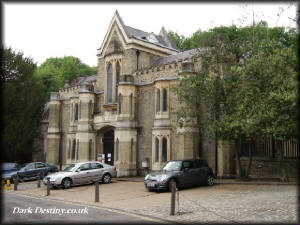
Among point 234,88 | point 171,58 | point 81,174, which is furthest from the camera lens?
point 171,58

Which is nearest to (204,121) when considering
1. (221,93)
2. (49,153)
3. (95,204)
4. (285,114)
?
(221,93)

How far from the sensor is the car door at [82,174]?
18.8 meters

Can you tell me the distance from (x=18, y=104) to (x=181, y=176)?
22487mm

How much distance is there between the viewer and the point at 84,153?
27938 millimetres

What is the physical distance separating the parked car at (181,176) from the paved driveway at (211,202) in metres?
0.39

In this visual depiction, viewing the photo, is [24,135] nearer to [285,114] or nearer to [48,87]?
[48,87]

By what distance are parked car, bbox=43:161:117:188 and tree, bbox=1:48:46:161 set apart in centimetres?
1435

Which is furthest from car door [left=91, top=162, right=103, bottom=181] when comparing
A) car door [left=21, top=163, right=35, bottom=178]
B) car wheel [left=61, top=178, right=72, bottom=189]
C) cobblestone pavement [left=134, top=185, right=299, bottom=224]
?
car door [left=21, top=163, right=35, bottom=178]

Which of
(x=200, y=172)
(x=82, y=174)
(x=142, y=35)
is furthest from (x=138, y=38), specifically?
(x=200, y=172)

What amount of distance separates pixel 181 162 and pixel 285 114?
5.57m

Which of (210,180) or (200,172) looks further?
(210,180)

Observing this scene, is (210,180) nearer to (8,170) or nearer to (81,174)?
(81,174)

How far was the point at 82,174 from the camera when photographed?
1903cm

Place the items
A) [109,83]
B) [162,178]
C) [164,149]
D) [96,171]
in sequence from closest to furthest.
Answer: [162,178]
[96,171]
[164,149]
[109,83]
